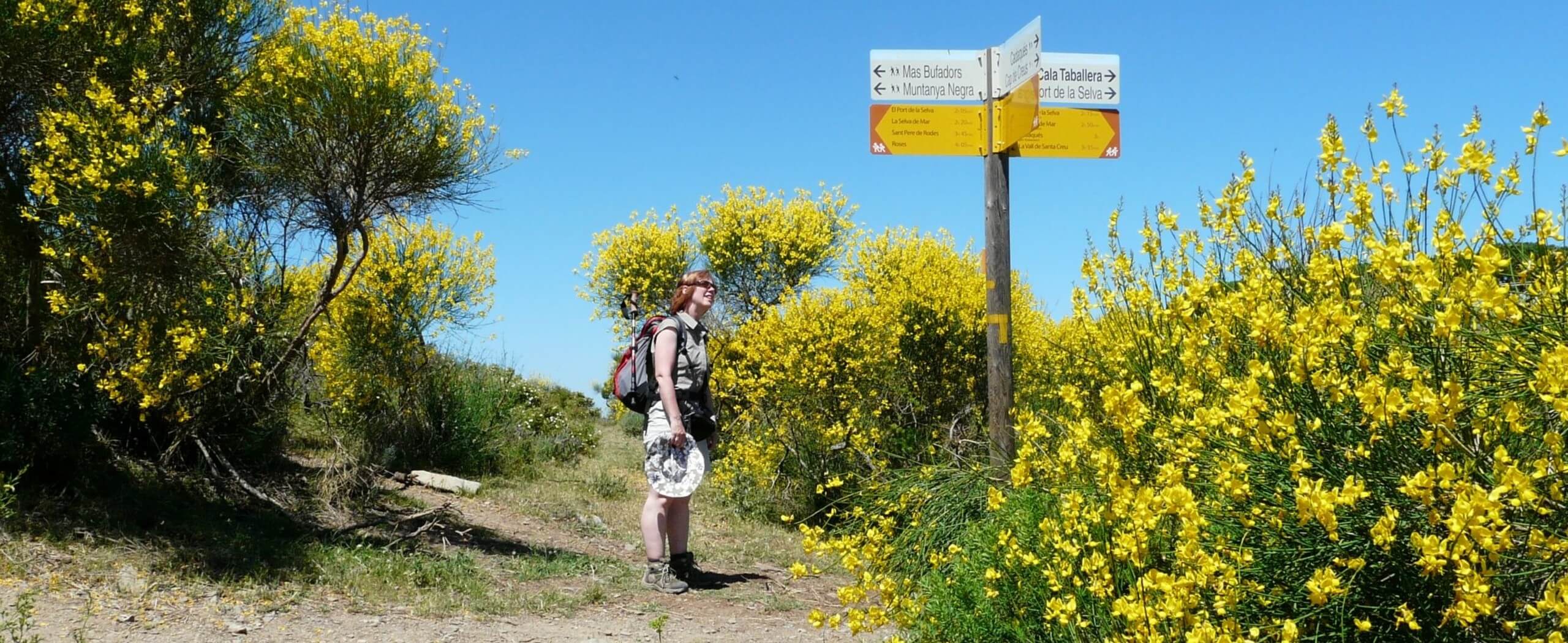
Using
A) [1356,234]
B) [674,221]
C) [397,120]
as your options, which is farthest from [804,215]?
[1356,234]

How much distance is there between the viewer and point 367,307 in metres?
8.52

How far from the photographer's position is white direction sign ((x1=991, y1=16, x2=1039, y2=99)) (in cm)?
444

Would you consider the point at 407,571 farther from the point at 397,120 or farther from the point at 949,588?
the point at 949,588

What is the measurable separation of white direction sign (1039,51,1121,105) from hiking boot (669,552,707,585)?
2.75 meters

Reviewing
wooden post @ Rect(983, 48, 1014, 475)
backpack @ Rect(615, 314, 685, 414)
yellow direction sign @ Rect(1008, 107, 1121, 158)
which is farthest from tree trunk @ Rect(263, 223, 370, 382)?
yellow direction sign @ Rect(1008, 107, 1121, 158)

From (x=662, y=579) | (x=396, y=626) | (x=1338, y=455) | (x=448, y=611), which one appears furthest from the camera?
(x=662, y=579)

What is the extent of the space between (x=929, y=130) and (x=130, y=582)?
392 centimetres

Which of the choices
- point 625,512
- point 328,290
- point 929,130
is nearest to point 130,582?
point 328,290

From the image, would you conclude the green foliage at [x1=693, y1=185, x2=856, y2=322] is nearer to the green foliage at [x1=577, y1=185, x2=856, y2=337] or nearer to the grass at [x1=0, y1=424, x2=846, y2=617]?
the green foliage at [x1=577, y1=185, x2=856, y2=337]

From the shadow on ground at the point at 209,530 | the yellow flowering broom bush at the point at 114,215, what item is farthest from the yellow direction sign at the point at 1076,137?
the yellow flowering broom bush at the point at 114,215

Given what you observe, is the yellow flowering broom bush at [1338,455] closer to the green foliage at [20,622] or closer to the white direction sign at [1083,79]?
the white direction sign at [1083,79]

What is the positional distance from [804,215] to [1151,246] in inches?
424

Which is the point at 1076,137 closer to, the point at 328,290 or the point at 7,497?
the point at 328,290

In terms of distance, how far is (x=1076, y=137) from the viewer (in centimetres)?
479
